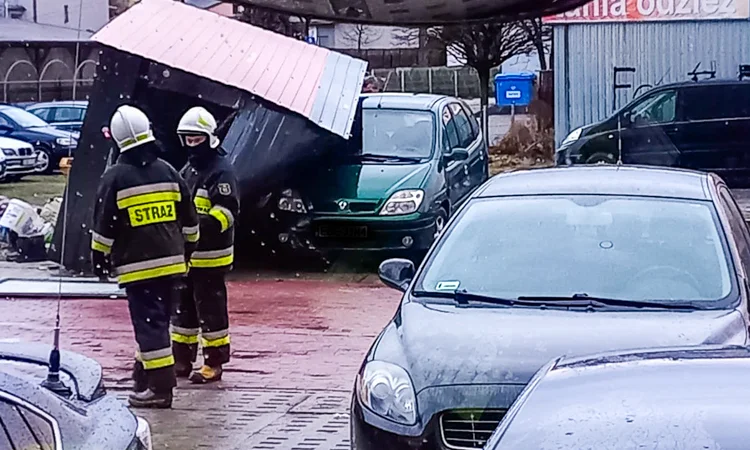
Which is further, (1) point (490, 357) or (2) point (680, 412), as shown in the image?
(1) point (490, 357)

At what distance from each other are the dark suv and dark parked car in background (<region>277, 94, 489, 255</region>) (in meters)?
7.02

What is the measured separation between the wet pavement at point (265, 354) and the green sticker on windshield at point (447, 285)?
141 centimetres

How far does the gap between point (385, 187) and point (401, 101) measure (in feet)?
6.09

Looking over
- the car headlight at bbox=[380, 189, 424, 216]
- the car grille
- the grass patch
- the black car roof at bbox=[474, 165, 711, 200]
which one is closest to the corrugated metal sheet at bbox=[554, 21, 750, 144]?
the grass patch

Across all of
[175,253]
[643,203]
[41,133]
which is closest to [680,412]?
[643,203]

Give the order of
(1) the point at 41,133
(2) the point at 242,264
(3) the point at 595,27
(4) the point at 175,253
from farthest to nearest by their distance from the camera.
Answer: (1) the point at 41,133 < (3) the point at 595,27 < (2) the point at 242,264 < (4) the point at 175,253

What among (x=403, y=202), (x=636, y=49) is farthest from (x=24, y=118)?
(x=403, y=202)

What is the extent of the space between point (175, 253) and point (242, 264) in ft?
22.4

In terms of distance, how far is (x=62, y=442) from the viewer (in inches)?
155

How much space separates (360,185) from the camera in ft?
47.0

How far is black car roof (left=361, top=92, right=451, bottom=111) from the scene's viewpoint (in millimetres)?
15633

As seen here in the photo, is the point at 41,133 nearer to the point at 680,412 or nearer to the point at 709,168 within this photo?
the point at 709,168

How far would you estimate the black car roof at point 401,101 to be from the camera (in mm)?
15633

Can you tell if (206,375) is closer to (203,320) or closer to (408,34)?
(203,320)
